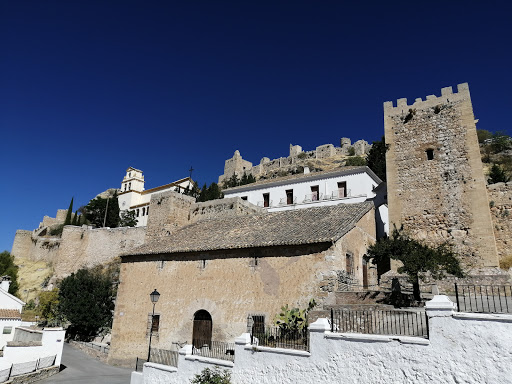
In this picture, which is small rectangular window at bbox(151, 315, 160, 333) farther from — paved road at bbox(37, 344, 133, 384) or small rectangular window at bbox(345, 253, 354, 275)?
small rectangular window at bbox(345, 253, 354, 275)

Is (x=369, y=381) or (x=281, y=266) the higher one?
(x=281, y=266)

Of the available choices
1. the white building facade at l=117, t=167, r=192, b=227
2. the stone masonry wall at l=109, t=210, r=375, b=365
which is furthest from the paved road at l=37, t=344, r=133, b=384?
the white building facade at l=117, t=167, r=192, b=227

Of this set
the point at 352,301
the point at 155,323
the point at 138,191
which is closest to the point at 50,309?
the point at 155,323

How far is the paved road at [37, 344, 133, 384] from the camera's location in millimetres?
17250

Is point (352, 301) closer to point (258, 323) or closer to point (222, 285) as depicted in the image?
point (258, 323)

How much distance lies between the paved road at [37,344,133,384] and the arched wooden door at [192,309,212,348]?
138 inches

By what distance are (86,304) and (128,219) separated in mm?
29710

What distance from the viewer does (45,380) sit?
17.4 metres

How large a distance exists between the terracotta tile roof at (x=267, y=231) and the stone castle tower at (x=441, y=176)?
3.42 metres

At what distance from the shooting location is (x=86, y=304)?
2714 centimetres

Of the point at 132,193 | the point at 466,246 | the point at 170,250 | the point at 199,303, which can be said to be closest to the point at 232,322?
the point at 199,303

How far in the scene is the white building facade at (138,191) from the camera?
59531 mm

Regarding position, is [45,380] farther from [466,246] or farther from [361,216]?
[466,246]

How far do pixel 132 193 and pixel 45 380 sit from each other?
51103 mm
